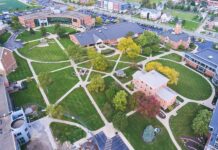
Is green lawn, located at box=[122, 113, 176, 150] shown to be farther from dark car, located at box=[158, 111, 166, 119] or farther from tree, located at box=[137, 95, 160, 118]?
tree, located at box=[137, 95, 160, 118]

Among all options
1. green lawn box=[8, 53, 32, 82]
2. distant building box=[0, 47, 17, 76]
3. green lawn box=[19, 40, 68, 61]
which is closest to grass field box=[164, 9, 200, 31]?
green lawn box=[19, 40, 68, 61]

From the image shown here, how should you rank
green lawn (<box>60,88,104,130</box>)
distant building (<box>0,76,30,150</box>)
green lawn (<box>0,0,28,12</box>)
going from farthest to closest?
green lawn (<box>0,0,28,12</box>) < green lawn (<box>60,88,104,130</box>) < distant building (<box>0,76,30,150</box>)

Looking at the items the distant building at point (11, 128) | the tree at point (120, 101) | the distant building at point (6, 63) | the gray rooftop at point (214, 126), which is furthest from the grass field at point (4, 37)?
the gray rooftop at point (214, 126)

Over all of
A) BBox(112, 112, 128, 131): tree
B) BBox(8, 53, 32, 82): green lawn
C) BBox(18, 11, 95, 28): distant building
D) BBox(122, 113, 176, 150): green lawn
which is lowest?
BBox(122, 113, 176, 150): green lawn

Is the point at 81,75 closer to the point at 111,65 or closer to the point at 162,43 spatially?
the point at 111,65

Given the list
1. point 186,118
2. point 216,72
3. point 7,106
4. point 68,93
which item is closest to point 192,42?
point 216,72

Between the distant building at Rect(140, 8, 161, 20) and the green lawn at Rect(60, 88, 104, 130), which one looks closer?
the green lawn at Rect(60, 88, 104, 130)

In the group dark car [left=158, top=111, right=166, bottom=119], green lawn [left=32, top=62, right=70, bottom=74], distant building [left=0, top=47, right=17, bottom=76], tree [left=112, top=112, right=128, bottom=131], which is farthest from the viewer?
green lawn [left=32, top=62, right=70, bottom=74]
